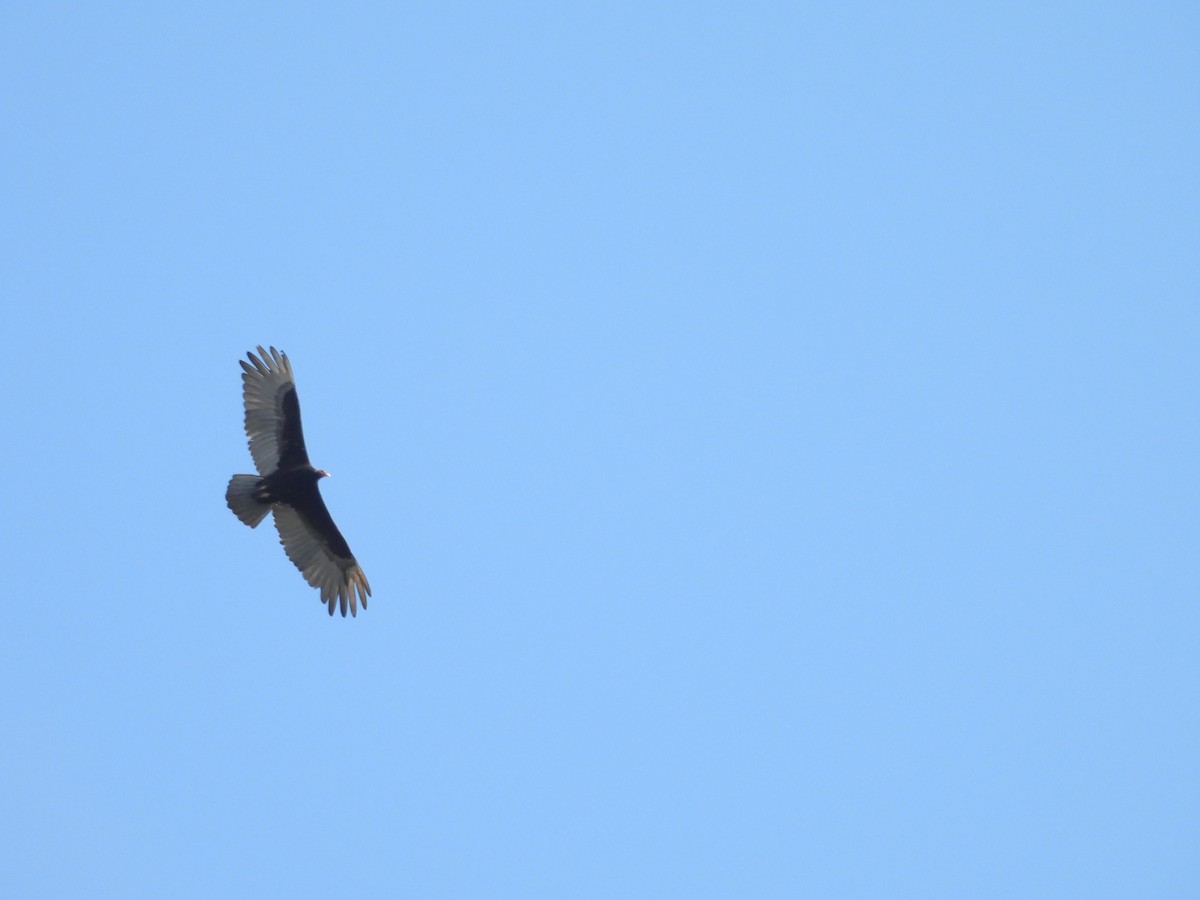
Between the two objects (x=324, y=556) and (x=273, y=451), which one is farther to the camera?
(x=324, y=556)

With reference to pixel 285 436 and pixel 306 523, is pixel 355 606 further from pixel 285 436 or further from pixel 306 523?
pixel 285 436

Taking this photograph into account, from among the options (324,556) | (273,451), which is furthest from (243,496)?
(324,556)

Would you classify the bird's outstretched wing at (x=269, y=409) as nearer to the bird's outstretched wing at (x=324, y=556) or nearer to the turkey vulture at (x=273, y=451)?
the turkey vulture at (x=273, y=451)

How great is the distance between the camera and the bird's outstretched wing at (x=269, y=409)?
69.0 ft

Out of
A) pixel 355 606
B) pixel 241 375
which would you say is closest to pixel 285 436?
pixel 241 375

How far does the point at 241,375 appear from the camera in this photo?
21109 millimetres

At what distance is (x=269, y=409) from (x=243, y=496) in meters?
1.30

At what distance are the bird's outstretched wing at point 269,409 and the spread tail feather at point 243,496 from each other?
27cm

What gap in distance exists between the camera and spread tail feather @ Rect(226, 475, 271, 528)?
2106 cm

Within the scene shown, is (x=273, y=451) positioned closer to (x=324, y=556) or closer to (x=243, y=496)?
(x=243, y=496)

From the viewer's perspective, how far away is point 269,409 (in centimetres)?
2106

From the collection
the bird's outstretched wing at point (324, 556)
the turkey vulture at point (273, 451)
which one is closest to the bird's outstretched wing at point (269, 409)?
the turkey vulture at point (273, 451)

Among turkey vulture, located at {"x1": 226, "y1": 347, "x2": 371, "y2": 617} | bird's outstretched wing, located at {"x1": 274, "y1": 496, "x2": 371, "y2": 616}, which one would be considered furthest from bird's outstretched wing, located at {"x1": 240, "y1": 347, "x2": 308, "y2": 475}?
bird's outstretched wing, located at {"x1": 274, "y1": 496, "x2": 371, "y2": 616}

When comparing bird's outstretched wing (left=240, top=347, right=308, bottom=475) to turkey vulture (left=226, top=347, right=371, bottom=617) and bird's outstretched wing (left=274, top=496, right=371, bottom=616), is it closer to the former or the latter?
turkey vulture (left=226, top=347, right=371, bottom=617)
